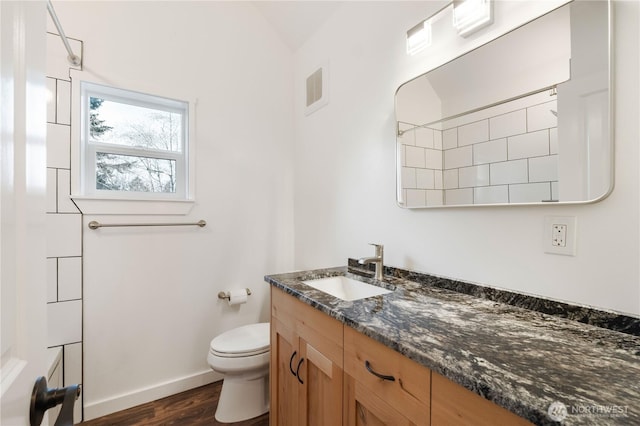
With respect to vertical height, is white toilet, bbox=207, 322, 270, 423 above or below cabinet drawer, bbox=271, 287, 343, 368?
below

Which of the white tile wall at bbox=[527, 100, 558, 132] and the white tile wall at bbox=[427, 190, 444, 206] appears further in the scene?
the white tile wall at bbox=[427, 190, 444, 206]

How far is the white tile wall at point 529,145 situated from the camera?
0.95 meters

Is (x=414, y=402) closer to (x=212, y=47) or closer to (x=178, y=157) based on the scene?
(x=178, y=157)

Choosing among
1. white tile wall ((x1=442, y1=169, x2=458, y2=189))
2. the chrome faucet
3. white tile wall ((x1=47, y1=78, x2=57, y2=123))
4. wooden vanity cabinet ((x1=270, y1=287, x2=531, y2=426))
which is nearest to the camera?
wooden vanity cabinet ((x1=270, y1=287, x2=531, y2=426))

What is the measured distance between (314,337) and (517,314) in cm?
70

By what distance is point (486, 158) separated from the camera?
1124mm

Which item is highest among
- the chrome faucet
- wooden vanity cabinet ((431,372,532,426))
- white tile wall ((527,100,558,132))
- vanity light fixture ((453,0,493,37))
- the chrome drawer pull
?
vanity light fixture ((453,0,493,37))

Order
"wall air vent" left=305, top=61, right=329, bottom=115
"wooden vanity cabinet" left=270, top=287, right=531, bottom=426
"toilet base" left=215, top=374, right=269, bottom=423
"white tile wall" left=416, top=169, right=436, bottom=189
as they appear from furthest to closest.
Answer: "wall air vent" left=305, top=61, right=329, bottom=115, "toilet base" left=215, top=374, right=269, bottom=423, "white tile wall" left=416, top=169, right=436, bottom=189, "wooden vanity cabinet" left=270, top=287, right=531, bottom=426

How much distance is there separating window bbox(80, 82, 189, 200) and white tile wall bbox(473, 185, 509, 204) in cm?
183

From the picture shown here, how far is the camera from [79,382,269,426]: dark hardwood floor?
1.67m

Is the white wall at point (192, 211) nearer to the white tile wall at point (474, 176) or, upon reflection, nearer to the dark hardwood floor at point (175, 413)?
the dark hardwood floor at point (175, 413)

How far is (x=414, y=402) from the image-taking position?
2.33 feet

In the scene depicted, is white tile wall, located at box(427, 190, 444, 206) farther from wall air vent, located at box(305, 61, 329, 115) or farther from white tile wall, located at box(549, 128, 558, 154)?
wall air vent, located at box(305, 61, 329, 115)

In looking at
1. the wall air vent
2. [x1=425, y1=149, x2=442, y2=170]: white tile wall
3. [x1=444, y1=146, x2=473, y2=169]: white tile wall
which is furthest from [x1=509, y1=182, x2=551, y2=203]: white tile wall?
the wall air vent
